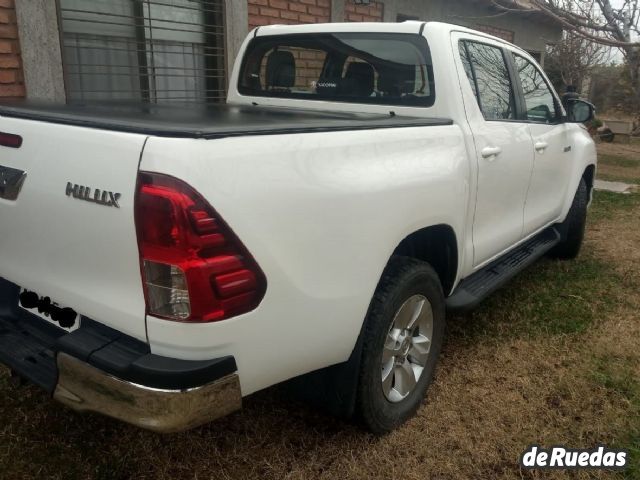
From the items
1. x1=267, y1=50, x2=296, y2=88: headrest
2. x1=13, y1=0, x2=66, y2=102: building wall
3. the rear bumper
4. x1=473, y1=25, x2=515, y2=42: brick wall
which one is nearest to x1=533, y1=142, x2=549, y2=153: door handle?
x1=267, y1=50, x2=296, y2=88: headrest

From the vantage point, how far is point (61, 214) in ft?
6.17

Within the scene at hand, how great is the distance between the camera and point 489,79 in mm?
3447

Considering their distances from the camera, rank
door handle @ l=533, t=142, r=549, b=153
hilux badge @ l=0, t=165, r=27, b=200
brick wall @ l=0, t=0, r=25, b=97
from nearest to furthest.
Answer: hilux badge @ l=0, t=165, r=27, b=200
door handle @ l=533, t=142, r=549, b=153
brick wall @ l=0, t=0, r=25, b=97

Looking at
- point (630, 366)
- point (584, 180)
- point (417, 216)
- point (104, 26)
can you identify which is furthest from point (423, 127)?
point (104, 26)

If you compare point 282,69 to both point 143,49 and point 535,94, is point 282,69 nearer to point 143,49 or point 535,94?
point 535,94

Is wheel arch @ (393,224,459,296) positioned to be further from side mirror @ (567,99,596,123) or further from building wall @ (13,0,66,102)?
building wall @ (13,0,66,102)

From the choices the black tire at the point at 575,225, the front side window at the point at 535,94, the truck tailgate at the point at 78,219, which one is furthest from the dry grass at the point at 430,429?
the front side window at the point at 535,94

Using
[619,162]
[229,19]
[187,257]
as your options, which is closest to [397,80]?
[187,257]

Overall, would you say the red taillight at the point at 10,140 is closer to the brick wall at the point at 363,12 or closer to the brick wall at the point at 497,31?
the brick wall at the point at 363,12

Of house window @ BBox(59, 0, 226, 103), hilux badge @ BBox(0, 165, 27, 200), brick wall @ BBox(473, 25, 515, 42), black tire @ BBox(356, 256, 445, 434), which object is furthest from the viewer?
brick wall @ BBox(473, 25, 515, 42)

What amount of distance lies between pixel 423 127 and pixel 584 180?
Result: 327 centimetres

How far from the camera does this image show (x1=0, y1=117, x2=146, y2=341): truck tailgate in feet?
5.63

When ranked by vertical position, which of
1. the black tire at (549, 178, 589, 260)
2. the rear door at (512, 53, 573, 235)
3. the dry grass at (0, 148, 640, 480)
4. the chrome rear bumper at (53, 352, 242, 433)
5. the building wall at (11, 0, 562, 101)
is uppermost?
the building wall at (11, 0, 562, 101)

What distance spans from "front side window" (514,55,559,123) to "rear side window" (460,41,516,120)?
325 mm
